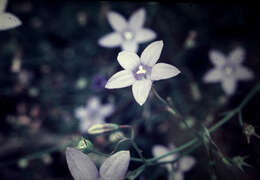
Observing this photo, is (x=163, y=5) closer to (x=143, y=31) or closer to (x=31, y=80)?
(x=143, y=31)

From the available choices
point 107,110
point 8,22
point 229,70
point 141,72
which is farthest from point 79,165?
point 229,70

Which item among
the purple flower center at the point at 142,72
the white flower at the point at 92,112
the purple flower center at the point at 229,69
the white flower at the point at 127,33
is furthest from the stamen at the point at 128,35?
the purple flower center at the point at 229,69

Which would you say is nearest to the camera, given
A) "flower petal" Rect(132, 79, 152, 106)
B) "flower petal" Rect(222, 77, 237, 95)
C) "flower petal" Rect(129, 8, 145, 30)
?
"flower petal" Rect(132, 79, 152, 106)

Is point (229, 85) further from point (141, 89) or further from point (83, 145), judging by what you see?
point (83, 145)

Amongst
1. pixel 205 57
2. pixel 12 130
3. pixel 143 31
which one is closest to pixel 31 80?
pixel 12 130

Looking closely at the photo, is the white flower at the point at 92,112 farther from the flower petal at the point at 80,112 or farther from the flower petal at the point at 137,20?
the flower petal at the point at 137,20

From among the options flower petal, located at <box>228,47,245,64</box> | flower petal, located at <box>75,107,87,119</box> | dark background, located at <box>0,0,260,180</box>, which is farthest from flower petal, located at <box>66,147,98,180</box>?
flower petal, located at <box>228,47,245,64</box>

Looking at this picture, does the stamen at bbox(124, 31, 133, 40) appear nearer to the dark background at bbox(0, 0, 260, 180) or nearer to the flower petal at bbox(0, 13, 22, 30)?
the dark background at bbox(0, 0, 260, 180)
